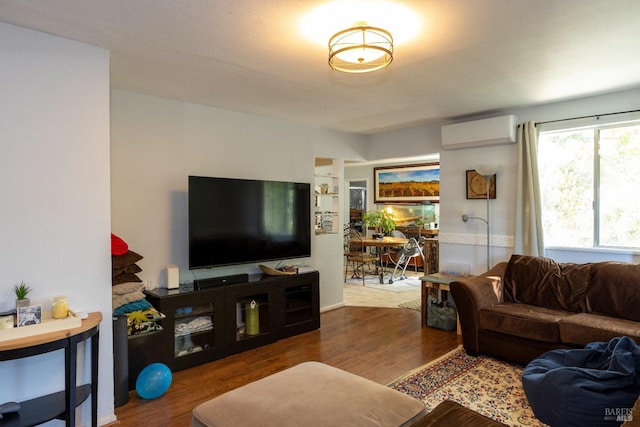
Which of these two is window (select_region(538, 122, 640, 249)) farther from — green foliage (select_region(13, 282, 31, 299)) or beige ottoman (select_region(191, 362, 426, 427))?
green foliage (select_region(13, 282, 31, 299))

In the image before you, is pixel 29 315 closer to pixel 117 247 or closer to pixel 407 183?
pixel 117 247

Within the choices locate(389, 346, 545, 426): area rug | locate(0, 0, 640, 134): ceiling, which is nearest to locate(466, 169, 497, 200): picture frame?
locate(0, 0, 640, 134): ceiling

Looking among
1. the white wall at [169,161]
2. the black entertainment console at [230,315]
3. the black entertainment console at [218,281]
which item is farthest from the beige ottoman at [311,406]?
the white wall at [169,161]

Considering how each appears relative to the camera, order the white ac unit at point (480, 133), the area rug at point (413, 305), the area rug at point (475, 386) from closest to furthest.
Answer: the area rug at point (475, 386) < the white ac unit at point (480, 133) < the area rug at point (413, 305)

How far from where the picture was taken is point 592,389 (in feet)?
6.80

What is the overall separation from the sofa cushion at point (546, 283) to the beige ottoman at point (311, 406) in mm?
2396

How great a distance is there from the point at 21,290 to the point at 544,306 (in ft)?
13.2

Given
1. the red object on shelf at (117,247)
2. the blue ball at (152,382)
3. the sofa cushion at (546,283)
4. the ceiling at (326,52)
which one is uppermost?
the ceiling at (326,52)

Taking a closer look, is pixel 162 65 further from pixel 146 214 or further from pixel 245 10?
pixel 146 214

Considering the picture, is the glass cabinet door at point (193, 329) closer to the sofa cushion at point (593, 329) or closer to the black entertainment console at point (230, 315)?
the black entertainment console at point (230, 315)

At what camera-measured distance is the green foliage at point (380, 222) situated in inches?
323

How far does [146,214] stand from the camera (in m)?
3.49

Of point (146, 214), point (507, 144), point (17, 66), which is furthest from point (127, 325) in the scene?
point (507, 144)

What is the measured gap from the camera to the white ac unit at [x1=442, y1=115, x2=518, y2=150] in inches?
162
